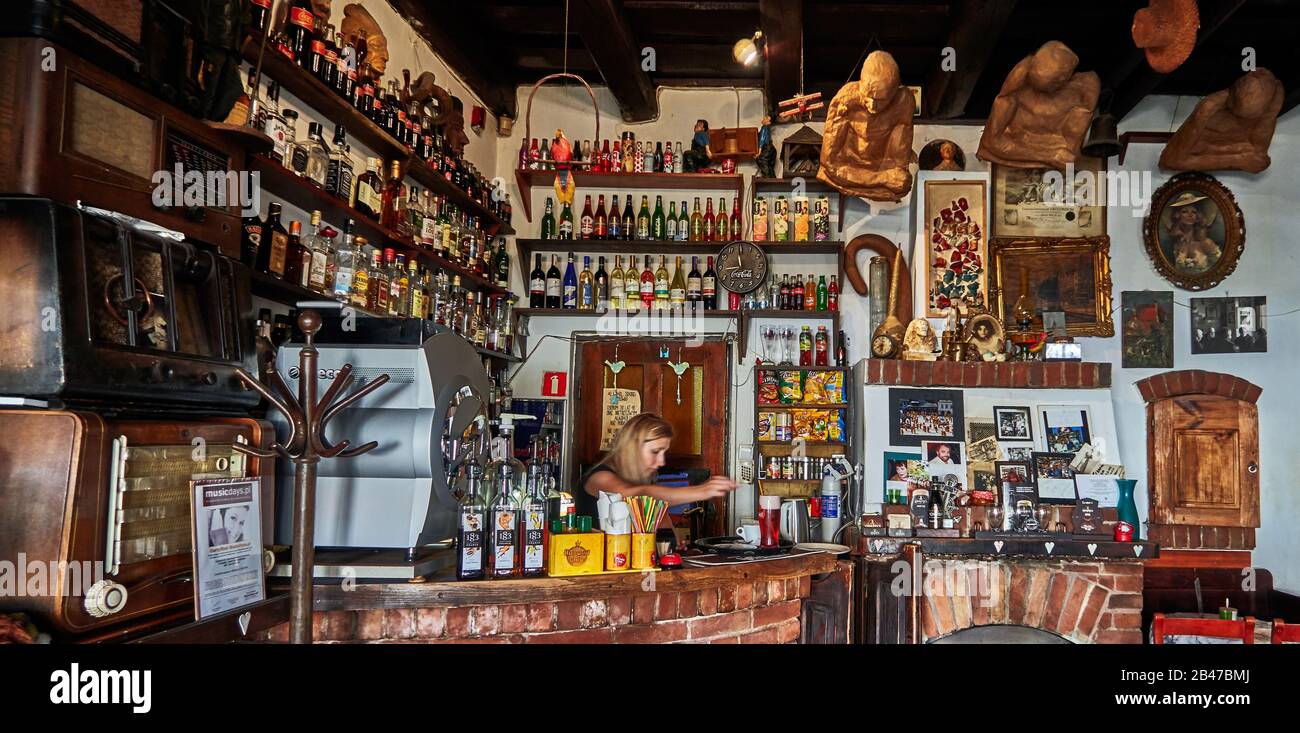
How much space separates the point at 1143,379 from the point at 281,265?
492 centimetres

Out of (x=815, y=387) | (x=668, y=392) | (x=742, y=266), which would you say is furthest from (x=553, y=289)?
(x=815, y=387)

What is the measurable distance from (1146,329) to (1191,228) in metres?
0.71

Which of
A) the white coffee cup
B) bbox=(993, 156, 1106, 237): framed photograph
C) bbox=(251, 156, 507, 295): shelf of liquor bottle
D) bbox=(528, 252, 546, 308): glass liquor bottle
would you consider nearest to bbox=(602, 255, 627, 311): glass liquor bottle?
bbox=(528, 252, 546, 308): glass liquor bottle

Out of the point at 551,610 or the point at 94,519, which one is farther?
the point at 551,610

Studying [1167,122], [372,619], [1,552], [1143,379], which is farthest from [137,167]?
[1167,122]

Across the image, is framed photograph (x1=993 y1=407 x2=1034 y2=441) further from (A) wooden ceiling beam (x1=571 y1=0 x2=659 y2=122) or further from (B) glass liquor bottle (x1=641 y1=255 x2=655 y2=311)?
(A) wooden ceiling beam (x1=571 y1=0 x2=659 y2=122)

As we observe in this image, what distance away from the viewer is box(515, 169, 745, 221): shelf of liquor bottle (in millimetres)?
5133

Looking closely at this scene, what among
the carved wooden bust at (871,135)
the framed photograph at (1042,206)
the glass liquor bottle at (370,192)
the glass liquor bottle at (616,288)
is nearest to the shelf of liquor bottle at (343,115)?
the glass liquor bottle at (370,192)

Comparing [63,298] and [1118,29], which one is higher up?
[1118,29]

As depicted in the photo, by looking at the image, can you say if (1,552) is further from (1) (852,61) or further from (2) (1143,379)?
(2) (1143,379)

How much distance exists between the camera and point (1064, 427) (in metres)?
4.14

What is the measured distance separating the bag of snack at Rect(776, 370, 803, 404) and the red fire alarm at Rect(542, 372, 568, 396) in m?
1.39

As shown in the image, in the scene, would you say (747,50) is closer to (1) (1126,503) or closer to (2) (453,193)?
(2) (453,193)

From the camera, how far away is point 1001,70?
5.04 m
